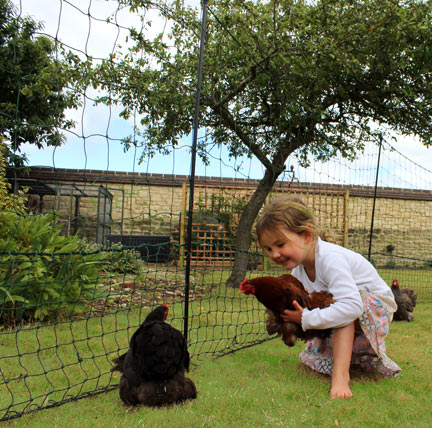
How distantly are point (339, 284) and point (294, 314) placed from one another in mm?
308

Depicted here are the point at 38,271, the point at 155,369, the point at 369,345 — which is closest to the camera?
the point at 155,369

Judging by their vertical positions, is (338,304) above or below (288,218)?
below

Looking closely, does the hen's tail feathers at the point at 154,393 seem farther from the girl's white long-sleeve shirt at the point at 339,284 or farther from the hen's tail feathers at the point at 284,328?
the girl's white long-sleeve shirt at the point at 339,284

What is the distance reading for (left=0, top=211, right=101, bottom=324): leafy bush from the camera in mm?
3197

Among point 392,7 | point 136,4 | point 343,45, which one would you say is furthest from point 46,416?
point 392,7

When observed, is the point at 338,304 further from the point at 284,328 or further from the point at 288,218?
the point at 288,218

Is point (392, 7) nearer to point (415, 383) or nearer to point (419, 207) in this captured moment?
point (415, 383)

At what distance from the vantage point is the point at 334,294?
2.04m

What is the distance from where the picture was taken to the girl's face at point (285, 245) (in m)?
2.09

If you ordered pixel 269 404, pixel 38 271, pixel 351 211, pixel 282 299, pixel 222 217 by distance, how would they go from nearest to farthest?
pixel 269 404, pixel 282 299, pixel 38 271, pixel 222 217, pixel 351 211

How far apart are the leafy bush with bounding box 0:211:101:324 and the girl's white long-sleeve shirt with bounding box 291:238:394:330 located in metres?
2.05

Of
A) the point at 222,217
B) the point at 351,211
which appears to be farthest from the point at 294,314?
the point at 351,211

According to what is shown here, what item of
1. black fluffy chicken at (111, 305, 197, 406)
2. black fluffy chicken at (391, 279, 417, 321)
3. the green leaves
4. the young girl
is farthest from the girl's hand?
black fluffy chicken at (391, 279, 417, 321)

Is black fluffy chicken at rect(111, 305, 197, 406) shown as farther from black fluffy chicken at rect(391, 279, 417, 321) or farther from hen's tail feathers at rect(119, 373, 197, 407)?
black fluffy chicken at rect(391, 279, 417, 321)
